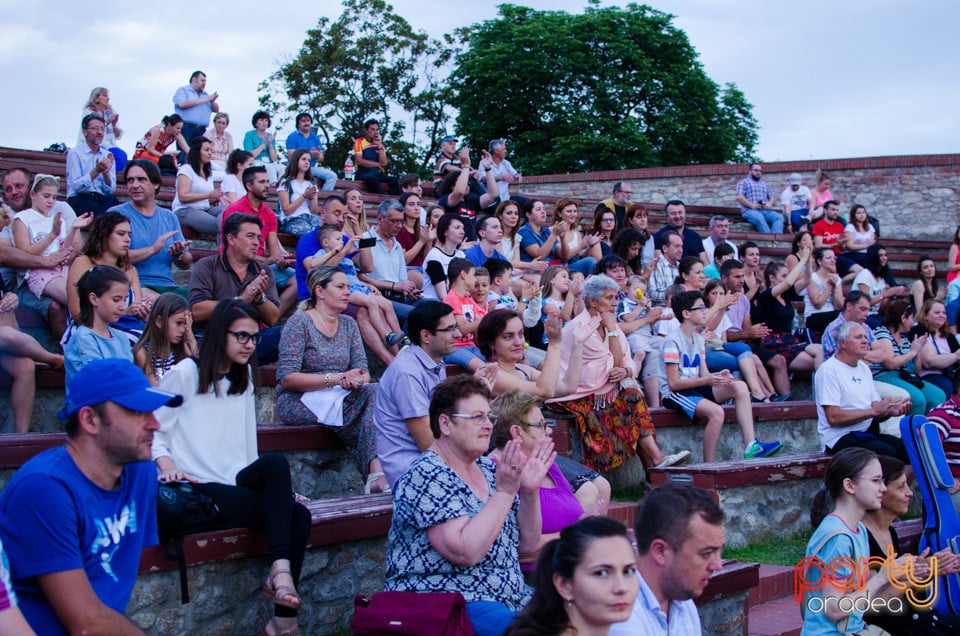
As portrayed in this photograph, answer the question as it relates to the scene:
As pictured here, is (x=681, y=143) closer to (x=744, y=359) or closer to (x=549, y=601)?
(x=744, y=359)

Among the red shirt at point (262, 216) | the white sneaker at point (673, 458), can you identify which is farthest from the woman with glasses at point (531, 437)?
the red shirt at point (262, 216)

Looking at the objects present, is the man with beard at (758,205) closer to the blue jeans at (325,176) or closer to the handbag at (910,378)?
the blue jeans at (325,176)

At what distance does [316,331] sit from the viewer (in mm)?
5961

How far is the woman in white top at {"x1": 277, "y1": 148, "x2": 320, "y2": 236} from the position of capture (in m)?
10.4

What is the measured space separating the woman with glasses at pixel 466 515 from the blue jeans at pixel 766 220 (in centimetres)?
1377

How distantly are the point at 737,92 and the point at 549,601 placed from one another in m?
32.5

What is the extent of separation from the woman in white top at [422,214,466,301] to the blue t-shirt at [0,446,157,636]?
5270 mm

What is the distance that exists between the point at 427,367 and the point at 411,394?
0.77ft

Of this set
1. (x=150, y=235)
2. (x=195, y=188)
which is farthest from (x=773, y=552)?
(x=195, y=188)

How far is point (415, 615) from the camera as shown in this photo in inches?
140

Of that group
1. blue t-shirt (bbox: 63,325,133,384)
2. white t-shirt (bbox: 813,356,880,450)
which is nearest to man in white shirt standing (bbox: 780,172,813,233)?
white t-shirt (bbox: 813,356,880,450)

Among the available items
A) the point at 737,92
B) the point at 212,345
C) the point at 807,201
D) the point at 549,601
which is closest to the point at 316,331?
the point at 212,345

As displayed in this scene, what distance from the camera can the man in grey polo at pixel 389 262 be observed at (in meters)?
8.59

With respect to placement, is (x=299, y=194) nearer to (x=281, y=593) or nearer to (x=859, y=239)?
(x=281, y=593)
